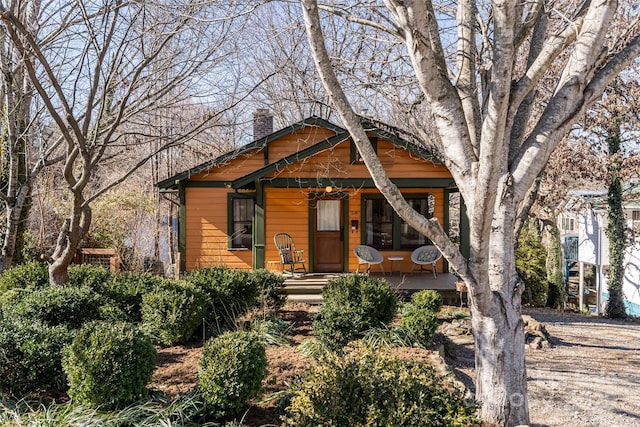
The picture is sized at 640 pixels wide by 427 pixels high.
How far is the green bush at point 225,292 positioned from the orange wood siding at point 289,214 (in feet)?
15.4

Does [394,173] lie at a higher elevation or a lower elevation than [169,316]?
higher

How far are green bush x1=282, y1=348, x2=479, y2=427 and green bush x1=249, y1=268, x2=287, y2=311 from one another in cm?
480

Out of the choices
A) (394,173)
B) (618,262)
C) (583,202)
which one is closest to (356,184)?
(394,173)

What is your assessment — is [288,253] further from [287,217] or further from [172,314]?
[172,314]

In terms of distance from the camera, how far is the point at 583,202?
16859 mm

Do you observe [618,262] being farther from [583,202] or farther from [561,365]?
[561,365]

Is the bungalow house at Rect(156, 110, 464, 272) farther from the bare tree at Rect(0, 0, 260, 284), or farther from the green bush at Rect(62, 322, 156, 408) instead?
the green bush at Rect(62, 322, 156, 408)

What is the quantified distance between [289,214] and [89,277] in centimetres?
580

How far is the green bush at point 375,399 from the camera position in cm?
304

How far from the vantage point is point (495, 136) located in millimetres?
3344

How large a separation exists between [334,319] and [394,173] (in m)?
5.96

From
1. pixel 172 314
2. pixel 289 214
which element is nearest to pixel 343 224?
pixel 289 214

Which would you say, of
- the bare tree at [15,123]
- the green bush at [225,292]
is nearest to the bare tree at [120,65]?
the bare tree at [15,123]

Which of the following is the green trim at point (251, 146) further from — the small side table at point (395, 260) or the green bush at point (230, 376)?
the green bush at point (230, 376)
